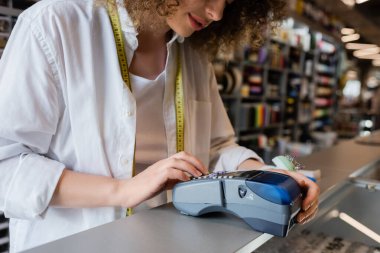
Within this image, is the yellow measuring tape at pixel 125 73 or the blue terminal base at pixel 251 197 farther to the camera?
the yellow measuring tape at pixel 125 73

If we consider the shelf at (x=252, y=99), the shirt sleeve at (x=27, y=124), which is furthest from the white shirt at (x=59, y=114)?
the shelf at (x=252, y=99)

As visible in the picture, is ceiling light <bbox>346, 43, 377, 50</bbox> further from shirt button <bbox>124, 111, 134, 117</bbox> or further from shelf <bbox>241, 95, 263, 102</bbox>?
shelf <bbox>241, 95, 263, 102</bbox>

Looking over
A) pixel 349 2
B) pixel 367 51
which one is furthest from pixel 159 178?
pixel 367 51

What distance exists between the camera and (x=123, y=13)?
0.97 metres

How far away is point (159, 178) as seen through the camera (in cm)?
70

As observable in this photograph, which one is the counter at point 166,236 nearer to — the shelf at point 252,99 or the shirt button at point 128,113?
the shirt button at point 128,113

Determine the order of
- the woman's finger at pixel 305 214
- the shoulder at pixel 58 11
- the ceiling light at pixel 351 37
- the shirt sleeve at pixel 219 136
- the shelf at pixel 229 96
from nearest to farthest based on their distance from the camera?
1. the woman's finger at pixel 305 214
2. the shoulder at pixel 58 11
3. the shirt sleeve at pixel 219 136
4. the ceiling light at pixel 351 37
5. the shelf at pixel 229 96

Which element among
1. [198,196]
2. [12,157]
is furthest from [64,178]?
[198,196]

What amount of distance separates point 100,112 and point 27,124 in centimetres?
19

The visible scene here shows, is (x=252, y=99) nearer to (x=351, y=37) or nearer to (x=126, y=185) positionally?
(x=351, y=37)

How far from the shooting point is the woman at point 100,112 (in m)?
0.73

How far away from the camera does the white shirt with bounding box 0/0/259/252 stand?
729 millimetres

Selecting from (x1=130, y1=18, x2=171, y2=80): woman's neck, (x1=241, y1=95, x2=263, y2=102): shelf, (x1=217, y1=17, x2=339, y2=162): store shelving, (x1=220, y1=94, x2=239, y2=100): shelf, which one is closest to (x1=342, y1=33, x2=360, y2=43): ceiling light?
(x1=130, y1=18, x2=171, y2=80): woman's neck

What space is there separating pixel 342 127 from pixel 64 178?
22.2 ft
